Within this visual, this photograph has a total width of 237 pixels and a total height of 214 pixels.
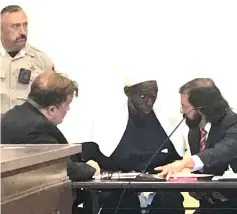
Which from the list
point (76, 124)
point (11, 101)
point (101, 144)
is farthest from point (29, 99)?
point (76, 124)

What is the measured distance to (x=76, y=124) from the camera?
3898 mm

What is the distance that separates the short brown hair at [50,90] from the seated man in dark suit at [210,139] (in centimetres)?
56

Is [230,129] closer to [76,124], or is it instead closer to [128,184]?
[128,184]

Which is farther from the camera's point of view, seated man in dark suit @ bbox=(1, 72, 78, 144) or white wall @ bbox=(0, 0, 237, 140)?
white wall @ bbox=(0, 0, 237, 140)

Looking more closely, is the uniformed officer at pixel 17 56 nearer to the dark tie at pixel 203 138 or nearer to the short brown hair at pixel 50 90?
the short brown hair at pixel 50 90

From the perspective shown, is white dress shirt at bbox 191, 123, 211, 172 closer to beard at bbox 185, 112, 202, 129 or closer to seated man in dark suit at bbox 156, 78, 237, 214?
seated man in dark suit at bbox 156, 78, 237, 214

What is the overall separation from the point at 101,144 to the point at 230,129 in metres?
0.81

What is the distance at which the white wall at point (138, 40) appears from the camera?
3.91 metres

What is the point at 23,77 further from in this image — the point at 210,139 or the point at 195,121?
the point at 210,139

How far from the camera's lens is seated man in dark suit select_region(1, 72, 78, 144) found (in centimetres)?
259

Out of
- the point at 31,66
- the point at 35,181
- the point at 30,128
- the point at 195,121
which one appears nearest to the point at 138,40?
the point at 31,66

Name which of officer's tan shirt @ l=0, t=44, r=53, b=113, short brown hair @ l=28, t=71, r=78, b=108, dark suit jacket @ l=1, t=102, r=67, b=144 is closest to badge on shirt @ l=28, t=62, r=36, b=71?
officer's tan shirt @ l=0, t=44, r=53, b=113

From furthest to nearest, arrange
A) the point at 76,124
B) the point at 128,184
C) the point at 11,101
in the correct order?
1. the point at 76,124
2. the point at 11,101
3. the point at 128,184

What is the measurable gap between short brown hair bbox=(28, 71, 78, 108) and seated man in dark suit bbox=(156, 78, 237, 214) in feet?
1.83
